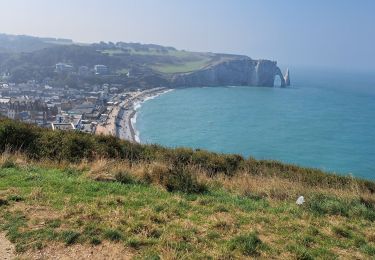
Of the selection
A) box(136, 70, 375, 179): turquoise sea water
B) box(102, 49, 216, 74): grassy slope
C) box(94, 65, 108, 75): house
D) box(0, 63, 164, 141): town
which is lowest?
box(136, 70, 375, 179): turquoise sea water

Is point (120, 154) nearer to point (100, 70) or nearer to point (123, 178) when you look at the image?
point (123, 178)

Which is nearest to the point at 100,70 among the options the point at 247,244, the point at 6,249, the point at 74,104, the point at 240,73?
the point at 240,73

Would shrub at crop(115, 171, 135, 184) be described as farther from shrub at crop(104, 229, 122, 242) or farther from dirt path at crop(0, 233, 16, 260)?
dirt path at crop(0, 233, 16, 260)

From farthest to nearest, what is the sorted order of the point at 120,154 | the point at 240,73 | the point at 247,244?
1. the point at 240,73
2. the point at 120,154
3. the point at 247,244

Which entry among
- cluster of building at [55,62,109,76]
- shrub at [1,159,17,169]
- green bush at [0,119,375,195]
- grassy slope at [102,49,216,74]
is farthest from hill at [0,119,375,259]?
grassy slope at [102,49,216,74]

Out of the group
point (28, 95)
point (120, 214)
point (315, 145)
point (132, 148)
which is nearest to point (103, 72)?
point (28, 95)

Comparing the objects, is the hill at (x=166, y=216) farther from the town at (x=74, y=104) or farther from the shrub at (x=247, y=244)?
the town at (x=74, y=104)
